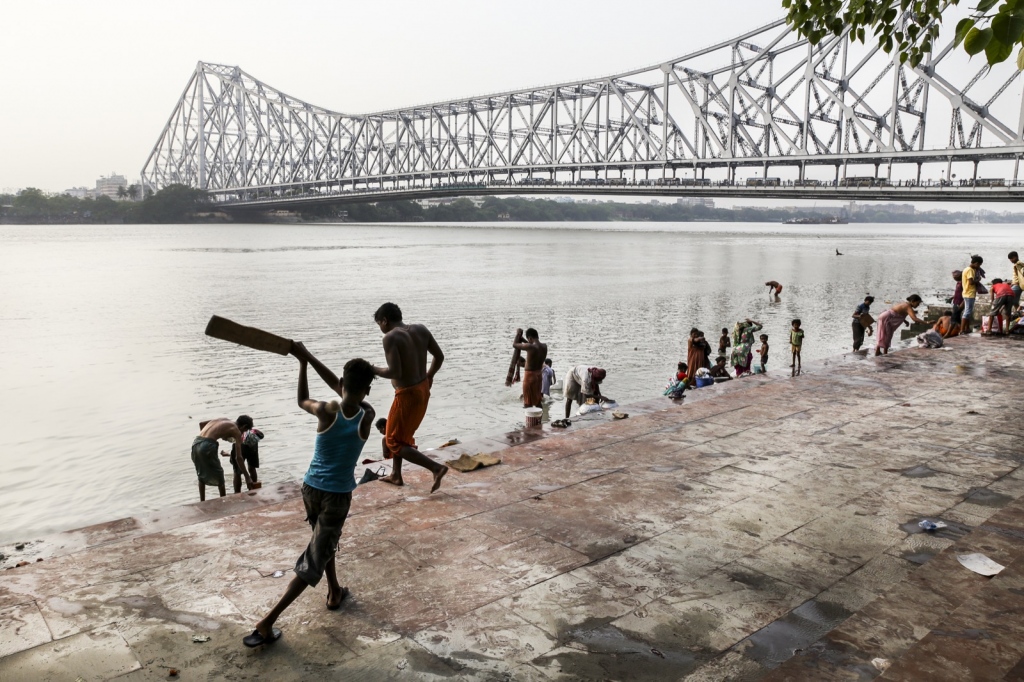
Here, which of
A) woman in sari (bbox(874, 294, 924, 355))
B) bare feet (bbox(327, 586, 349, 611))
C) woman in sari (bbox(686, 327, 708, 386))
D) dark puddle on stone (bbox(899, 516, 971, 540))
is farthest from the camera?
woman in sari (bbox(874, 294, 924, 355))

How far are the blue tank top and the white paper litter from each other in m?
3.14

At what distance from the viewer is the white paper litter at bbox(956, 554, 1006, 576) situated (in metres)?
3.73

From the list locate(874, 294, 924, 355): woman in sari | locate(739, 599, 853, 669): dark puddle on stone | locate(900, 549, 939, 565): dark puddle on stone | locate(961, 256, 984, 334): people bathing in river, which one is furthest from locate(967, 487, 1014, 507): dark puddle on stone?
locate(961, 256, 984, 334): people bathing in river

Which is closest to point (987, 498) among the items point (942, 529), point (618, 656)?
point (942, 529)

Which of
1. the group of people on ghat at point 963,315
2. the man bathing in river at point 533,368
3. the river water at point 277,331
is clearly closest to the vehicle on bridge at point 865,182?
the river water at point 277,331

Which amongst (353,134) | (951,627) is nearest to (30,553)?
(951,627)

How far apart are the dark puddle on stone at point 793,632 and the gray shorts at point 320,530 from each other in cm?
186

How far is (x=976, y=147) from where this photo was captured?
170 feet

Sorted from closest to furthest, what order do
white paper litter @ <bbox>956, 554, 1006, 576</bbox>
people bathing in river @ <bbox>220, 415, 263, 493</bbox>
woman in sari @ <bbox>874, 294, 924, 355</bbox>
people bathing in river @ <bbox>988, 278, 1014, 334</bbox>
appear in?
white paper litter @ <bbox>956, 554, 1006, 576</bbox>, people bathing in river @ <bbox>220, 415, 263, 493</bbox>, woman in sari @ <bbox>874, 294, 924, 355</bbox>, people bathing in river @ <bbox>988, 278, 1014, 334</bbox>

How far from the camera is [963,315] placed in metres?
13.3

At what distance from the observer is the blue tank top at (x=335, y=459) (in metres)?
3.31

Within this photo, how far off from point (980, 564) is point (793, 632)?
1237 mm

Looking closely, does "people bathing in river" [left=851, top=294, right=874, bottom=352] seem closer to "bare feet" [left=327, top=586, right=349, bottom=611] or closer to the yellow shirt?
the yellow shirt

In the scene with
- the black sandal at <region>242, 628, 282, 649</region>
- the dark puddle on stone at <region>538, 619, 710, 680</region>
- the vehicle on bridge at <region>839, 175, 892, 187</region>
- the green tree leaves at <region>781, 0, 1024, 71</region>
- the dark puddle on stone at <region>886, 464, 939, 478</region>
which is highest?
the vehicle on bridge at <region>839, 175, 892, 187</region>
